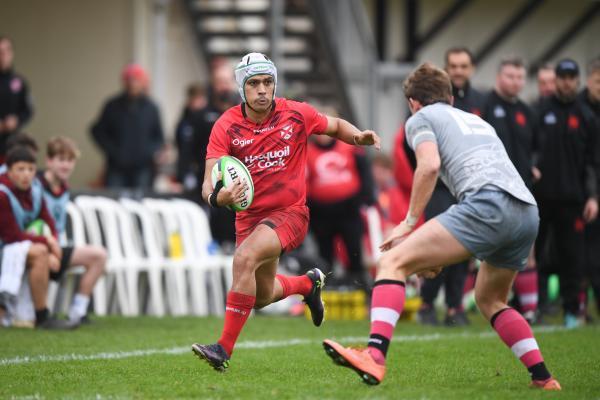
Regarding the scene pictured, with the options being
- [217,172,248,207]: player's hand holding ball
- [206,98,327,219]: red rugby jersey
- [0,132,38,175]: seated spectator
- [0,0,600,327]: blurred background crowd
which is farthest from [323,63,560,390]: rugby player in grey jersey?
[0,132,38,175]: seated spectator

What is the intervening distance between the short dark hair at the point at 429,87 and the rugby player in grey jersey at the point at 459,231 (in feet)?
0.36

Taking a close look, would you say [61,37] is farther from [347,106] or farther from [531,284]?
[531,284]

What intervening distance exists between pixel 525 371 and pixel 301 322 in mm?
4805

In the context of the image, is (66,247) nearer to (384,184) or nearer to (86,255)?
(86,255)

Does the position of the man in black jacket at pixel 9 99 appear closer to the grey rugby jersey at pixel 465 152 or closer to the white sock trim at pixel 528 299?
the white sock trim at pixel 528 299

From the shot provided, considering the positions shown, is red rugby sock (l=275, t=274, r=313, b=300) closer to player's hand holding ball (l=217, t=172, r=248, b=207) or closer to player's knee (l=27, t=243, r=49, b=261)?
player's hand holding ball (l=217, t=172, r=248, b=207)

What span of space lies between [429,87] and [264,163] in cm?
145

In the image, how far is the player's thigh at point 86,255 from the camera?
11578mm

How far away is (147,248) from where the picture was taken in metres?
14.2

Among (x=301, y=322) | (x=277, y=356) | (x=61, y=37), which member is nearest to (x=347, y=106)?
(x=61, y=37)

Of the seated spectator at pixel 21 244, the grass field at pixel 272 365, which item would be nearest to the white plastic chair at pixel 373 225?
the grass field at pixel 272 365

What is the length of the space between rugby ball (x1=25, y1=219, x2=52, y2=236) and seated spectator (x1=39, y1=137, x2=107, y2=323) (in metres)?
0.18

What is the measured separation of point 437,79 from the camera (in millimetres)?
7543

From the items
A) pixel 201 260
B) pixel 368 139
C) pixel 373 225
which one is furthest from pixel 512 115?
pixel 373 225
